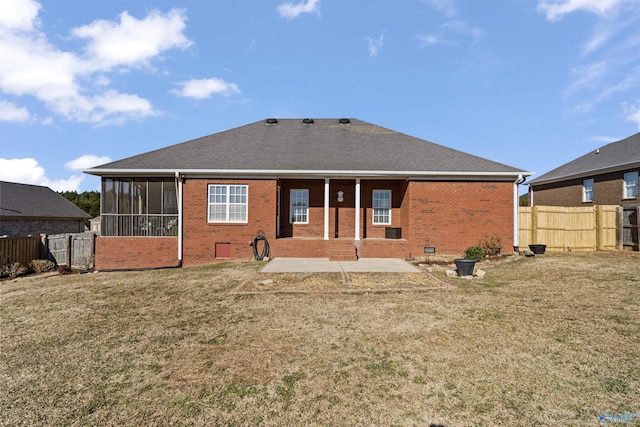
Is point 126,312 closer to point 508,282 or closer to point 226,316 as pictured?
point 226,316

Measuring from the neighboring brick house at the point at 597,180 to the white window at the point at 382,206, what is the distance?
1214 centimetres

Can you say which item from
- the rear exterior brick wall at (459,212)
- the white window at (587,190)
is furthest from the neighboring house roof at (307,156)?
the white window at (587,190)

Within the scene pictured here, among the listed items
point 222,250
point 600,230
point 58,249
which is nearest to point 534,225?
point 600,230

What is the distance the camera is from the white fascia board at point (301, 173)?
Result: 13.2 metres

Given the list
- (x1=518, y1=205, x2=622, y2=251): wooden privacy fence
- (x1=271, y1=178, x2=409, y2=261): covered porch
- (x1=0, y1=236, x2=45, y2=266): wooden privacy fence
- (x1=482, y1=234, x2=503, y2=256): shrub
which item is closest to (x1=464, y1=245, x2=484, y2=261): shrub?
(x1=482, y1=234, x2=503, y2=256): shrub

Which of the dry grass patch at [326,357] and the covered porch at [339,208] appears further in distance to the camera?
→ the covered porch at [339,208]

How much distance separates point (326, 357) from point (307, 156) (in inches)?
439

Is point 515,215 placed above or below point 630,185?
below

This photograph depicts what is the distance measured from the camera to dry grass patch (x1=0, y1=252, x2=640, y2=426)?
330 cm

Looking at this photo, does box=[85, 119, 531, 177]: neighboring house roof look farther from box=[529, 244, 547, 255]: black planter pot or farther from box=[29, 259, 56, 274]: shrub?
box=[29, 259, 56, 274]: shrub

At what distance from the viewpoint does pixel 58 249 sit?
16.8 m

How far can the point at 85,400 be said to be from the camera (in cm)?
352

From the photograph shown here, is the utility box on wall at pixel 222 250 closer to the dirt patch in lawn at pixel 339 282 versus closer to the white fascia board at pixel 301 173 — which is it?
the white fascia board at pixel 301 173

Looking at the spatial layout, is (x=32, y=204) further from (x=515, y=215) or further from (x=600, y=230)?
(x=600, y=230)
